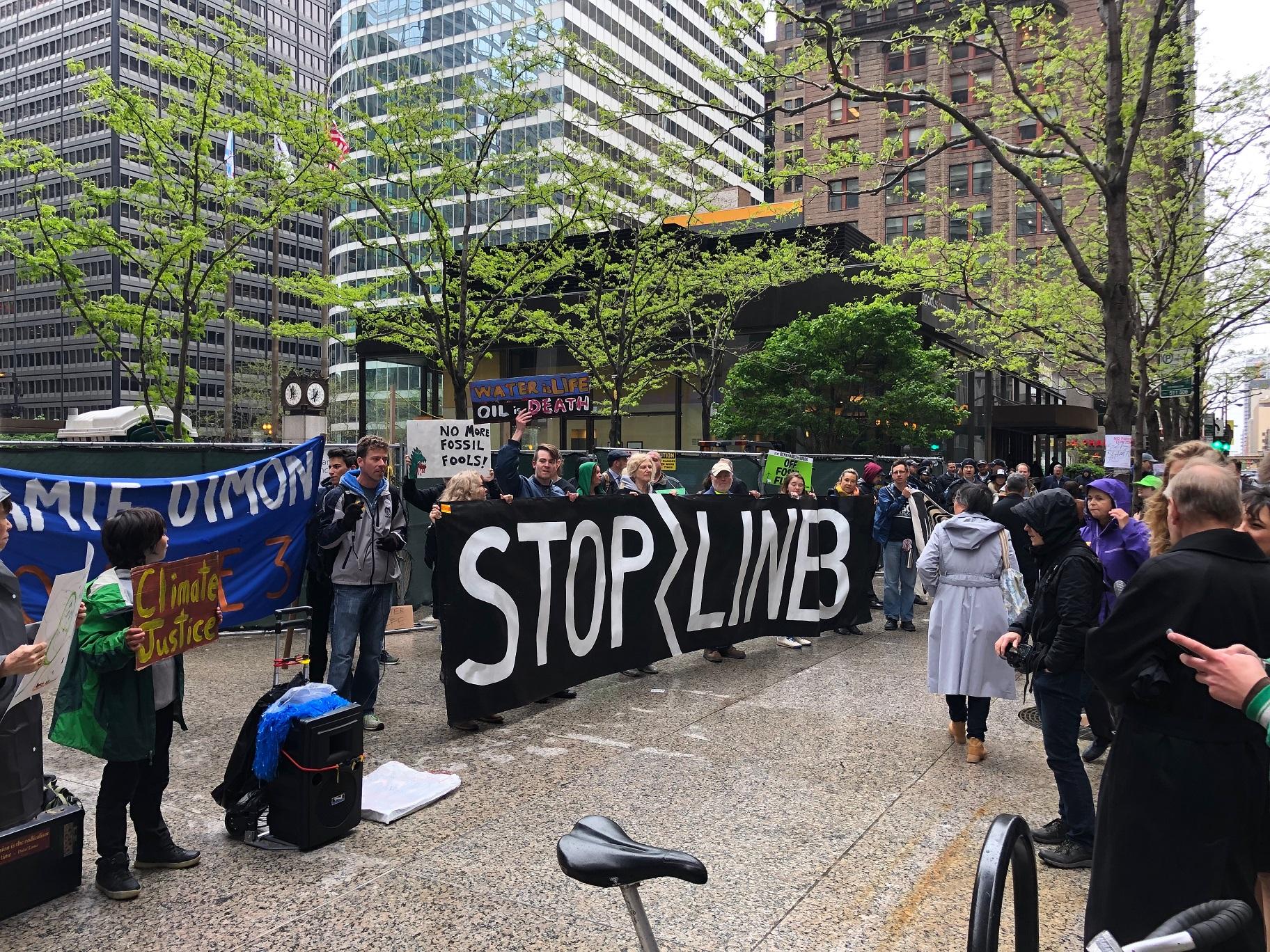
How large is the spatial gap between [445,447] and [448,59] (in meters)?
60.4

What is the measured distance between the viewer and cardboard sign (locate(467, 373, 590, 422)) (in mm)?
10625

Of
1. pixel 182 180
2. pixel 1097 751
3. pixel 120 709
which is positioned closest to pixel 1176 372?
pixel 1097 751

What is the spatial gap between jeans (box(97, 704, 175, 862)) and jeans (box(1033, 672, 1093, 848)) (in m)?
4.28

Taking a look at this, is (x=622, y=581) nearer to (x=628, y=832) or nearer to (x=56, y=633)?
(x=628, y=832)

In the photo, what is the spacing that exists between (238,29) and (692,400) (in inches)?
1080

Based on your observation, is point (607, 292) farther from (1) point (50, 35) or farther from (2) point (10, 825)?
(1) point (50, 35)

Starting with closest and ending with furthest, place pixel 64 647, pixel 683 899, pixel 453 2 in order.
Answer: pixel 64 647 → pixel 683 899 → pixel 453 2

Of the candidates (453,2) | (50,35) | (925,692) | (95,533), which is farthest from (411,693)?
(50,35)

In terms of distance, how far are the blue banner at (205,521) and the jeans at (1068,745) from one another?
18.0ft

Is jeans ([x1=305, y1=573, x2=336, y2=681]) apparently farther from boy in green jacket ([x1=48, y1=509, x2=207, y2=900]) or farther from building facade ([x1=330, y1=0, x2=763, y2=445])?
building facade ([x1=330, y1=0, x2=763, y2=445])

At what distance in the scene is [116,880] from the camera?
3.81 meters

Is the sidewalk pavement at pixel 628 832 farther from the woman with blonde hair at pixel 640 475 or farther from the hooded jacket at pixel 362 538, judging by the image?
the woman with blonde hair at pixel 640 475

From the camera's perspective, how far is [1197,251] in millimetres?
19141

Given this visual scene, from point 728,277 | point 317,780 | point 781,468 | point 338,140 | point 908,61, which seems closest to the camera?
point 317,780
